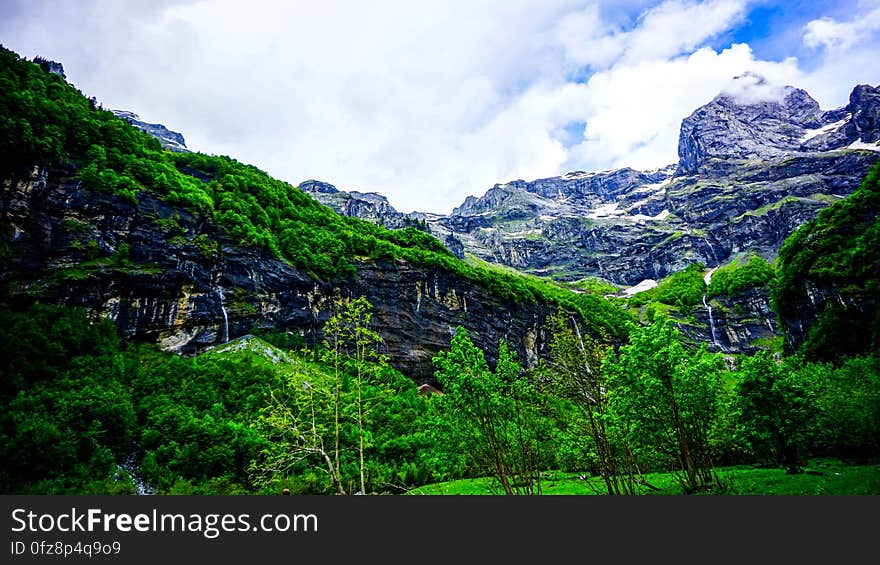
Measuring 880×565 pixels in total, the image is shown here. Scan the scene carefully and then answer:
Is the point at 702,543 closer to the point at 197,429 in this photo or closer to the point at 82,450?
the point at 197,429

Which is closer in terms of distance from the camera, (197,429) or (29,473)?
(29,473)

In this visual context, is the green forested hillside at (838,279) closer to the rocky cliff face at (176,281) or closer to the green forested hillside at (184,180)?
the green forested hillside at (184,180)

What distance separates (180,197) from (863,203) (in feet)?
349

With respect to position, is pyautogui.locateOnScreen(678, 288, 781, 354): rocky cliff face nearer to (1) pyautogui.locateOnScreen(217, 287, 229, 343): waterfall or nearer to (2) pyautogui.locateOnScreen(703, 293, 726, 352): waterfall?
(2) pyautogui.locateOnScreen(703, 293, 726, 352): waterfall

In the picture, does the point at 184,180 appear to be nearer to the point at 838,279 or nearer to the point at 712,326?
the point at 838,279

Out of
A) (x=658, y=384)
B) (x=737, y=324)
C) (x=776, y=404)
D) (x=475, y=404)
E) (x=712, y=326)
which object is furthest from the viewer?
(x=712, y=326)

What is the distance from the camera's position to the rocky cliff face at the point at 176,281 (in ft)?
158

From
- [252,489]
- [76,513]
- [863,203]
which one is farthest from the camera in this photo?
[863,203]

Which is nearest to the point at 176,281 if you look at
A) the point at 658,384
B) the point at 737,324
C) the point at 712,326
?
A: the point at 658,384

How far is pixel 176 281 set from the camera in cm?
5762

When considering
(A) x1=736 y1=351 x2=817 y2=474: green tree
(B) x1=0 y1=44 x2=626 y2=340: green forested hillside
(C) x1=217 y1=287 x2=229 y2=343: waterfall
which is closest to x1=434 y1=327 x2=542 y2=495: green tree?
(A) x1=736 y1=351 x2=817 y2=474: green tree

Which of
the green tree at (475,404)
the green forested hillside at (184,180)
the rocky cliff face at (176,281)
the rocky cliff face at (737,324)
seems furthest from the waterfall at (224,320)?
the rocky cliff face at (737,324)

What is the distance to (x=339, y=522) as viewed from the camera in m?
9.45

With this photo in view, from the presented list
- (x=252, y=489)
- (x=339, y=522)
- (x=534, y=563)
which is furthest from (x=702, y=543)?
(x=252, y=489)
